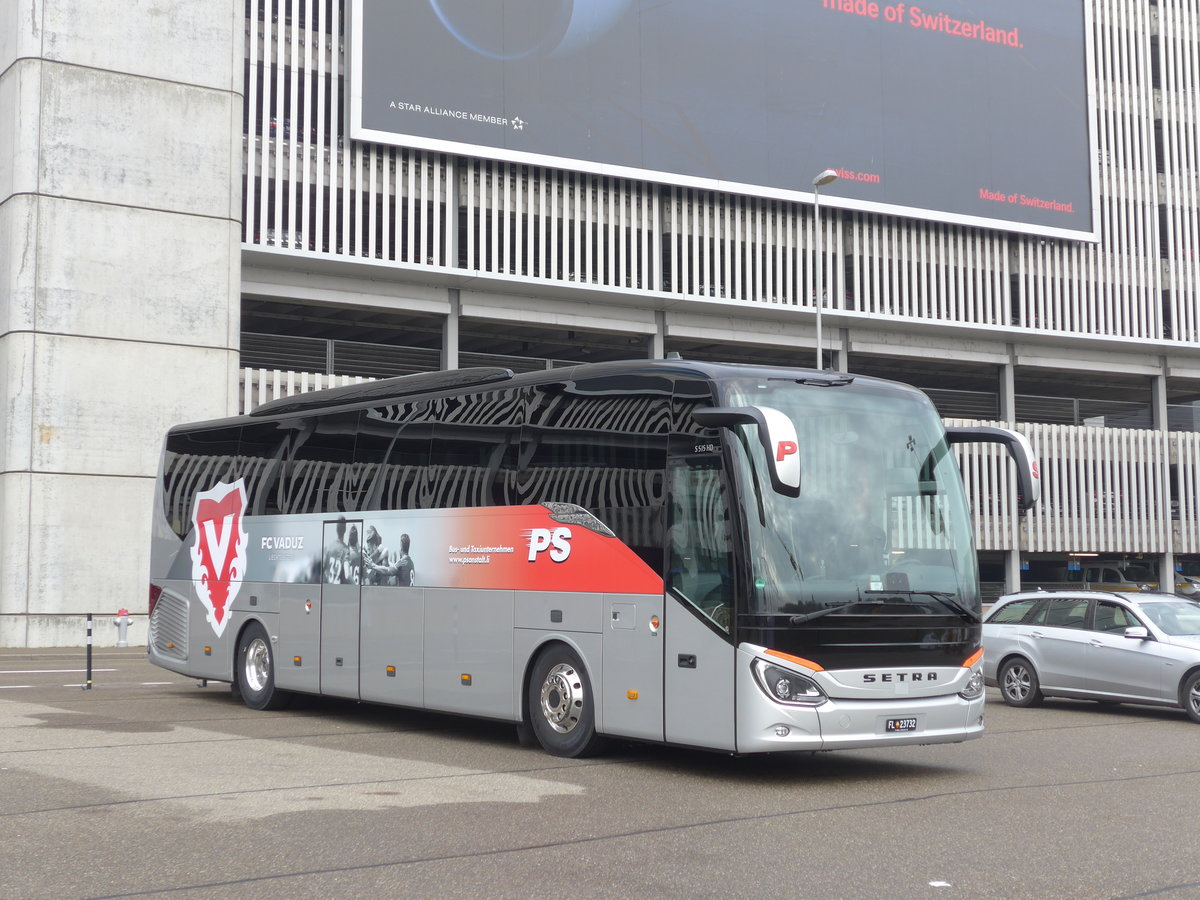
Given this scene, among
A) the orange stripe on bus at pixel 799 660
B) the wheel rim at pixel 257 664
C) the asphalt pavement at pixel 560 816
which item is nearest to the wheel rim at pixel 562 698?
the asphalt pavement at pixel 560 816

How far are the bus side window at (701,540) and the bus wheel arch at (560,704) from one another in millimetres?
1478

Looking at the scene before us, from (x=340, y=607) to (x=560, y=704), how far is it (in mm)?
3845

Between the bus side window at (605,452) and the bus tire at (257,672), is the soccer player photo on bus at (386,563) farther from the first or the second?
the bus tire at (257,672)

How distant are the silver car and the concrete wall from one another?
19.8 m

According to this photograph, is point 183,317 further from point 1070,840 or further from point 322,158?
point 1070,840

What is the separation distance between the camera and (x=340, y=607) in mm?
15141

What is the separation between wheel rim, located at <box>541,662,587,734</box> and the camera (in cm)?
1209

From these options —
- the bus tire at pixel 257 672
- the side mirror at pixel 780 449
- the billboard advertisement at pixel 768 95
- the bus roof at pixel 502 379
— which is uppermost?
the billboard advertisement at pixel 768 95

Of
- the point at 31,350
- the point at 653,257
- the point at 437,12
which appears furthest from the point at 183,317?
the point at 653,257

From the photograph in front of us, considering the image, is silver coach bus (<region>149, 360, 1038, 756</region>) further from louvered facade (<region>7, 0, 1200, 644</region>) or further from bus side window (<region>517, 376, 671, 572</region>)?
louvered facade (<region>7, 0, 1200, 644</region>)

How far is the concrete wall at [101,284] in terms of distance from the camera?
98.6 feet

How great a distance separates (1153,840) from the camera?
845 centimetres

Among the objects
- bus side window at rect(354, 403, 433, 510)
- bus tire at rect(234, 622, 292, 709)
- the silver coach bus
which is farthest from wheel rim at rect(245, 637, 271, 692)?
bus side window at rect(354, 403, 433, 510)

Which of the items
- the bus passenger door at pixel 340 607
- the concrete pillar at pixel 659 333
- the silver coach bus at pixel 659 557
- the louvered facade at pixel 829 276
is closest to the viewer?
the silver coach bus at pixel 659 557
